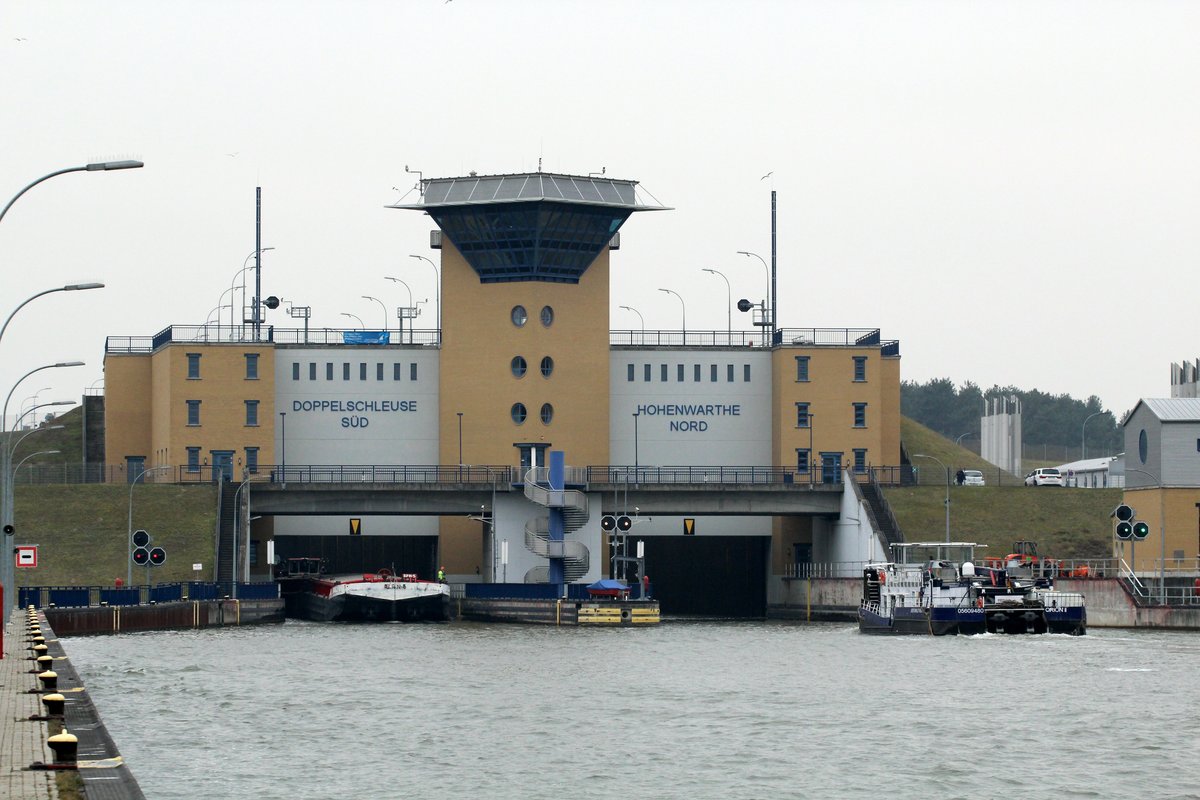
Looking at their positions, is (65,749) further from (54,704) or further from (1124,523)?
(1124,523)

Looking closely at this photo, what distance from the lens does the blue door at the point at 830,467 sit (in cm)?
11650

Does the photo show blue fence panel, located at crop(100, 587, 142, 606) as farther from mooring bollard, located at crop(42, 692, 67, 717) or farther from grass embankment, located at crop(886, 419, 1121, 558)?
mooring bollard, located at crop(42, 692, 67, 717)

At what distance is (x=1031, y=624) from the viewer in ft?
268

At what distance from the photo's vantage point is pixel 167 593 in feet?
302

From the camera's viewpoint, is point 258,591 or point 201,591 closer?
point 201,591

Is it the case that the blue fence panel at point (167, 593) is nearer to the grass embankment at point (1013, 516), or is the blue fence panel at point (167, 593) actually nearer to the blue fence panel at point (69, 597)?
the blue fence panel at point (69, 597)

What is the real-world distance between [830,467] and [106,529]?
43.3 meters

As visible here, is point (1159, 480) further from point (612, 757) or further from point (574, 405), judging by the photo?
point (612, 757)

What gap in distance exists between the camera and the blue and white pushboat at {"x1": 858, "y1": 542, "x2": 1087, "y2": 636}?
268 ft

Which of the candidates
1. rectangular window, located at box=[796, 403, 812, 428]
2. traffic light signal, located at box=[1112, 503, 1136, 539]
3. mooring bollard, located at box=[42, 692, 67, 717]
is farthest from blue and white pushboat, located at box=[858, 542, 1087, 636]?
mooring bollard, located at box=[42, 692, 67, 717]

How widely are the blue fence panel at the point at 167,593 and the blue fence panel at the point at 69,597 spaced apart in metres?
3.31

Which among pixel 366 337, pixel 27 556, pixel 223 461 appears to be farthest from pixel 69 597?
pixel 366 337

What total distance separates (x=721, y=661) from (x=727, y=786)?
101 ft

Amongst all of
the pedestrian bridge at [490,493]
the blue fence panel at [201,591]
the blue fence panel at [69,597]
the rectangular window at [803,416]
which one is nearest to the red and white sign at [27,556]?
the blue fence panel at [69,597]
